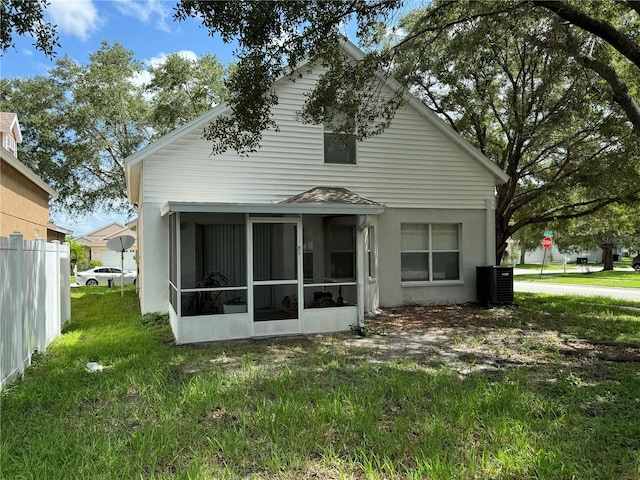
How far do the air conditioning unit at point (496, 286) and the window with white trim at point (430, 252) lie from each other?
0.79 meters

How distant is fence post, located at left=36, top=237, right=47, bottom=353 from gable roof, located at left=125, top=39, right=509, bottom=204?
11.1ft

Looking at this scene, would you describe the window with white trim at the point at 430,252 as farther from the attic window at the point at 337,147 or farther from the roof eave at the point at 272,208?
the roof eave at the point at 272,208

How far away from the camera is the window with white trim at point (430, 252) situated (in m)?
12.0

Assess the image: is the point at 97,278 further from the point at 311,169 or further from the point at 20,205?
the point at 311,169

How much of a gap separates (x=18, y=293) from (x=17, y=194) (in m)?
9.55

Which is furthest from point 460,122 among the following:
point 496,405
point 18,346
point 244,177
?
point 18,346

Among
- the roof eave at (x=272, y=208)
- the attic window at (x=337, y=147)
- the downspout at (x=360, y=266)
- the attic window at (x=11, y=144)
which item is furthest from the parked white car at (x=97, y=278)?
the downspout at (x=360, y=266)

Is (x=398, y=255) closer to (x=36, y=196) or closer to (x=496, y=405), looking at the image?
(x=496, y=405)

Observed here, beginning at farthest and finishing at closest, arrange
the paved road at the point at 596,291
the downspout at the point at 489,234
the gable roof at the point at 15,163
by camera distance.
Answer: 1. the paved road at the point at 596,291
2. the downspout at the point at 489,234
3. the gable roof at the point at 15,163

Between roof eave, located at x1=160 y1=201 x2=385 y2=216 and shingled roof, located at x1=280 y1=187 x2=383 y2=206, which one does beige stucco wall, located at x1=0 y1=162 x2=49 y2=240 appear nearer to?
roof eave, located at x1=160 y1=201 x2=385 y2=216

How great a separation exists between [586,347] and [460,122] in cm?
965

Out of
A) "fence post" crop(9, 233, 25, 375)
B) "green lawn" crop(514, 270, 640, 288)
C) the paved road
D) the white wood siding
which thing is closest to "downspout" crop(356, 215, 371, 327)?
the white wood siding

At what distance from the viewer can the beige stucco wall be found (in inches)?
460

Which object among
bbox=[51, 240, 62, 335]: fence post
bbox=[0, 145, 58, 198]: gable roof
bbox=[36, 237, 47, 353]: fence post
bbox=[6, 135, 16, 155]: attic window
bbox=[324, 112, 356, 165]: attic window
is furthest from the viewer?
bbox=[6, 135, 16, 155]: attic window
